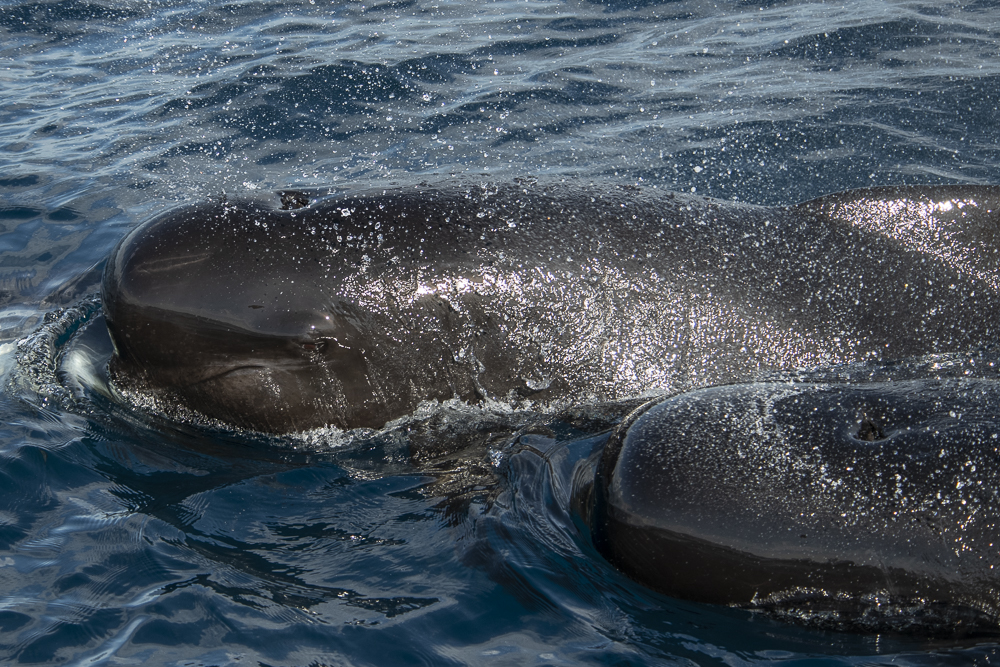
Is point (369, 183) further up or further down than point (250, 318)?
further up

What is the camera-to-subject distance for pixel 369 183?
19.0ft

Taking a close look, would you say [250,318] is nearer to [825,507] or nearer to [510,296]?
[510,296]

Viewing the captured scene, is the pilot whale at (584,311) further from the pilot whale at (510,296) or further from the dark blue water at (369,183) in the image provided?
the dark blue water at (369,183)

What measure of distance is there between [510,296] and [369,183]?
1138mm

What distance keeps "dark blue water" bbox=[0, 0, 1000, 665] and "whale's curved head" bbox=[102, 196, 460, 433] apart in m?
0.23

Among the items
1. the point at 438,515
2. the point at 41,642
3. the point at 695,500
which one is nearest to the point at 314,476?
the point at 438,515

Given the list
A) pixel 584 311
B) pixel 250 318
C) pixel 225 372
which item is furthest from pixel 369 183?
pixel 584 311

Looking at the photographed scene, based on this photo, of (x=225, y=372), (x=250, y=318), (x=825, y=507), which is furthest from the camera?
(x=225, y=372)

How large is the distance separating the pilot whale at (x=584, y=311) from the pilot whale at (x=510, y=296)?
0.01 metres

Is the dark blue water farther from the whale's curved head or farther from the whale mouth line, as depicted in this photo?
the whale mouth line

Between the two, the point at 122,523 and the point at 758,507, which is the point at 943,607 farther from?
the point at 122,523

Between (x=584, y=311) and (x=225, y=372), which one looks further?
(x=584, y=311)

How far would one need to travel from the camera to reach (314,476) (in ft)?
17.5

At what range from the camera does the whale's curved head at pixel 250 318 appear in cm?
522
